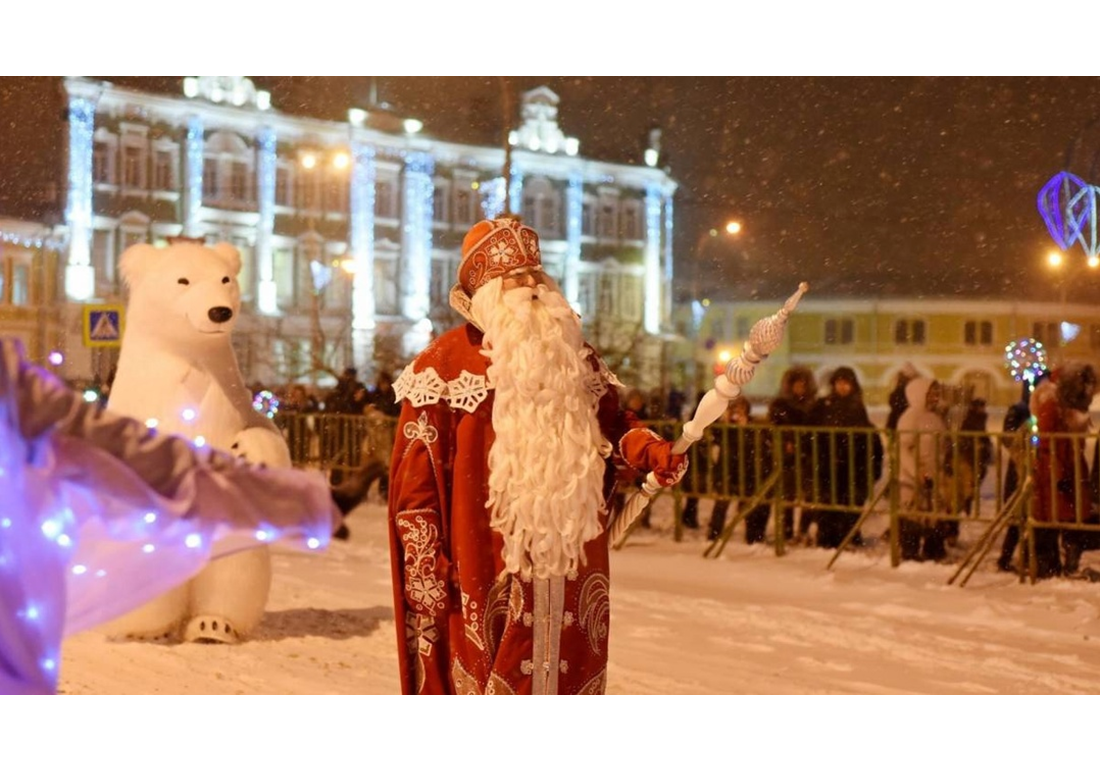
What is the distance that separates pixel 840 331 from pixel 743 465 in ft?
100

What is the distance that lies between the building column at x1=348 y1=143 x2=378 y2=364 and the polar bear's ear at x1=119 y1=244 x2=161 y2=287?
622 inches

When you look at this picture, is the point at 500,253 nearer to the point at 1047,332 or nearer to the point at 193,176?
the point at 193,176

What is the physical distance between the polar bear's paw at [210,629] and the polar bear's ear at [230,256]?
133 cm

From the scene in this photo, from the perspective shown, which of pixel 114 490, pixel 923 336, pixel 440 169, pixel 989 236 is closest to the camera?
pixel 114 490

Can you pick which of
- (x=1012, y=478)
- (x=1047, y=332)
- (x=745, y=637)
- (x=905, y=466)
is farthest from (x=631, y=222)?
(x=1047, y=332)

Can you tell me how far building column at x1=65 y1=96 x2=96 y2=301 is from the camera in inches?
727

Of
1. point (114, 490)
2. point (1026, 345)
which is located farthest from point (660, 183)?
point (114, 490)

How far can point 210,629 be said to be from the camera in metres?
5.64

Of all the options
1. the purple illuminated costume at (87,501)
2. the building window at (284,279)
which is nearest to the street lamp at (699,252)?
the building window at (284,279)

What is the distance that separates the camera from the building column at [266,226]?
69.8ft

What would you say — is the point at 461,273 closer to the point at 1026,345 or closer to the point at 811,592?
the point at 811,592

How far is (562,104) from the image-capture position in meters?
19.6

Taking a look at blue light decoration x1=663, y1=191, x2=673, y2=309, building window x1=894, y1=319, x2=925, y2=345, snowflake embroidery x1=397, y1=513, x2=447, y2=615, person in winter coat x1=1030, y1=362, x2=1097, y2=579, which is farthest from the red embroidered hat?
building window x1=894, y1=319, x2=925, y2=345

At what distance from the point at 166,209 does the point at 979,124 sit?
1234 centimetres
